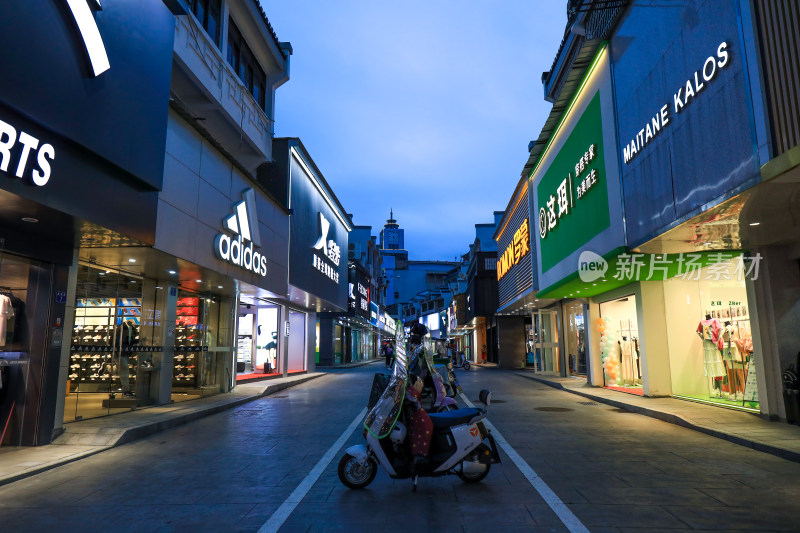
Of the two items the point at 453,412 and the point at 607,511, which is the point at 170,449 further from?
the point at 607,511

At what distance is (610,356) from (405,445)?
14.8 m

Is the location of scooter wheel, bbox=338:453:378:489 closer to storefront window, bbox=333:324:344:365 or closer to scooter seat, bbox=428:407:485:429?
scooter seat, bbox=428:407:485:429

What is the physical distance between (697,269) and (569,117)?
6.69 meters

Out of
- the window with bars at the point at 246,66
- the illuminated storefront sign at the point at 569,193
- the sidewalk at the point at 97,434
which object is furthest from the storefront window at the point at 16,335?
the illuminated storefront sign at the point at 569,193

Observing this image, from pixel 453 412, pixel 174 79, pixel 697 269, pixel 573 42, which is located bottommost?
pixel 453 412

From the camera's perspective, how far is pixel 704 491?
5688mm

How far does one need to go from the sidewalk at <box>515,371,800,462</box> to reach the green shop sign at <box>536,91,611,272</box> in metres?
4.59

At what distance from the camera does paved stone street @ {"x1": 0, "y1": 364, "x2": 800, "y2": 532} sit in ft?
15.7

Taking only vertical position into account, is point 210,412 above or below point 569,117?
below

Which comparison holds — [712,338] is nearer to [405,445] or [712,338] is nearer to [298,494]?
[405,445]

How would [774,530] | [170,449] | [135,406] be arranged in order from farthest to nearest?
[135,406] < [170,449] < [774,530]

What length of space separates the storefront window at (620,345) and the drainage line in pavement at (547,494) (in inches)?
444

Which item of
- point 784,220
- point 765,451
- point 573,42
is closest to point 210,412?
point 765,451

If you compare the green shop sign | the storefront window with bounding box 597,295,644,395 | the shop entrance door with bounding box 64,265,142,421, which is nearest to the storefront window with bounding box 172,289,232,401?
the shop entrance door with bounding box 64,265,142,421
